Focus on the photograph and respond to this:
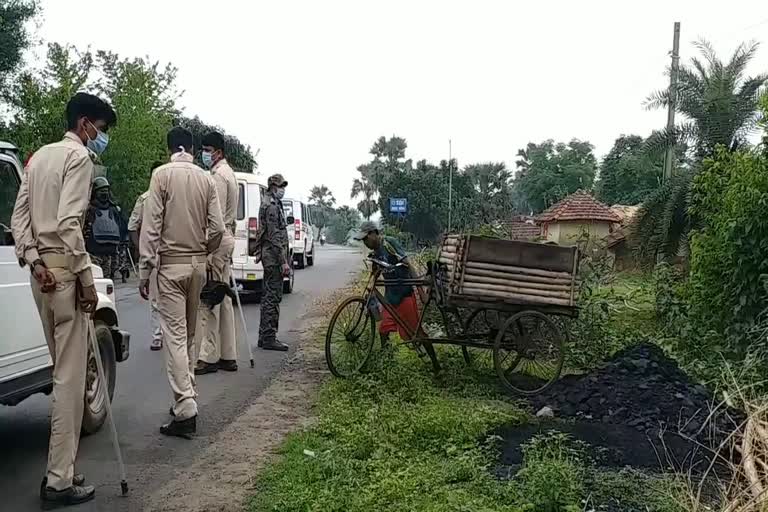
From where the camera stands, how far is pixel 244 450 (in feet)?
17.8

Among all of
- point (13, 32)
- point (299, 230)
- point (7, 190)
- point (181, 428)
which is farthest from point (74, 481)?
point (299, 230)

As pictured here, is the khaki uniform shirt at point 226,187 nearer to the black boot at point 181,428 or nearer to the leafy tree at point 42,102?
the black boot at point 181,428

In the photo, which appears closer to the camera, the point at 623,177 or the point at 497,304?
the point at 497,304

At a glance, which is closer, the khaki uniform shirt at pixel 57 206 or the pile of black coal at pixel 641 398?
the khaki uniform shirt at pixel 57 206

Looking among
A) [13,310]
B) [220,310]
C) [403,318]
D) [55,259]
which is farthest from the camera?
[220,310]

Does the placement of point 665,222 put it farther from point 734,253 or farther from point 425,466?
point 425,466

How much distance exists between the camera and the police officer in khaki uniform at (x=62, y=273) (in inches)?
167

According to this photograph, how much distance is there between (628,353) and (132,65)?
19.5 metres

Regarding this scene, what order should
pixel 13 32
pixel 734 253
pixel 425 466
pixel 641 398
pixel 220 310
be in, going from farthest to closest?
pixel 13 32, pixel 734 253, pixel 220 310, pixel 641 398, pixel 425 466

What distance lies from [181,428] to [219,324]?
2326 millimetres

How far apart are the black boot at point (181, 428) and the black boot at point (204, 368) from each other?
2.17m

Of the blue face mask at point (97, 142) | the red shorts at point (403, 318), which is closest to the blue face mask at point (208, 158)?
the red shorts at point (403, 318)

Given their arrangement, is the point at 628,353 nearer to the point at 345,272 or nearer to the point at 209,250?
the point at 209,250

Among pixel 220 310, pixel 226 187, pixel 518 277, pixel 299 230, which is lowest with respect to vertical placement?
pixel 220 310
